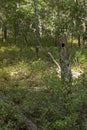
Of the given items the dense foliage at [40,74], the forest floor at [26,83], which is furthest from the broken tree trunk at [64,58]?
the forest floor at [26,83]

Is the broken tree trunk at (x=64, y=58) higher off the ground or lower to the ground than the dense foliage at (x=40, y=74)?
higher

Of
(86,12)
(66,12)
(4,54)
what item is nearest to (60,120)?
(4,54)

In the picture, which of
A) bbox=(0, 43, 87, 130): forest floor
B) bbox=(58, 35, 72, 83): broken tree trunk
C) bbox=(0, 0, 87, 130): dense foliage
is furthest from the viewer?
bbox=(58, 35, 72, 83): broken tree trunk

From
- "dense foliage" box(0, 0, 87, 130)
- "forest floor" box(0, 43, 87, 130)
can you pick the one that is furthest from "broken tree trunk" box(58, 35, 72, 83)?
"forest floor" box(0, 43, 87, 130)

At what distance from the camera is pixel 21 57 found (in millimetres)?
20719

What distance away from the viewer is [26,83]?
612 inches

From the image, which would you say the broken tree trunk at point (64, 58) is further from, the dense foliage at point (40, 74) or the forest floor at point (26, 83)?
the forest floor at point (26, 83)

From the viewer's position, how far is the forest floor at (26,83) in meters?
9.20

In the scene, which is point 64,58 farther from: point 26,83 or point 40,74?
point 40,74

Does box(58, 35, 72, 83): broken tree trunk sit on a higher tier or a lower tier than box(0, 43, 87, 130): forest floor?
higher

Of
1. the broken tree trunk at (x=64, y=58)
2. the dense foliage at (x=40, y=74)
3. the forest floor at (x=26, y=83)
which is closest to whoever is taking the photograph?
the dense foliage at (x=40, y=74)

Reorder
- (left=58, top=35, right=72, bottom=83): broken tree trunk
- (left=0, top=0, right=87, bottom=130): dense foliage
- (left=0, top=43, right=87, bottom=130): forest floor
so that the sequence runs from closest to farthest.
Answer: (left=0, top=0, right=87, bottom=130): dense foliage, (left=0, top=43, right=87, bottom=130): forest floor, (left=58, top=35, right=72, bottom=83): broken tree trunk

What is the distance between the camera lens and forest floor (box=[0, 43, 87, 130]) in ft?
30.2

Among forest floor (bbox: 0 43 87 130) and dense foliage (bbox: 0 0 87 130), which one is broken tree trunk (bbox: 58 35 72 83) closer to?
dense foliage (bbox: 0 0 87 130)
